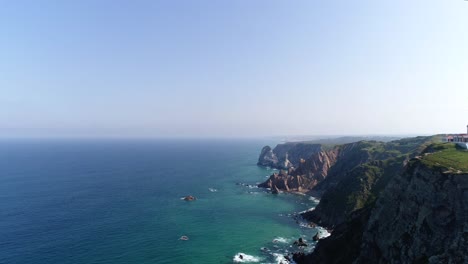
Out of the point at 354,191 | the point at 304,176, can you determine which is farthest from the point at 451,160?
the point at 304,176

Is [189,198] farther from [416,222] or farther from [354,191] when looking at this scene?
[416,222]

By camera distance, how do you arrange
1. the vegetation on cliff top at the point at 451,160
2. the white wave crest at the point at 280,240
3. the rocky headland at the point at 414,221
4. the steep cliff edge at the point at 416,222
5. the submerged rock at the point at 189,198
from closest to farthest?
the steep cliff edge at the point at 416,222 → the rocky headland at the point at 414,221 → the vegetation on cliff top at the point at 451,160 → the white wave crest at the point at 280,240 → the submerged rock at the point at 189,198

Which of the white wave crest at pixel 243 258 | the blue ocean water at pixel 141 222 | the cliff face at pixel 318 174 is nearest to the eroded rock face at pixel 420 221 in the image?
the white wave crest at pixel 243 258

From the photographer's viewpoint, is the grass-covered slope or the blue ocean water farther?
the grass-covered slope

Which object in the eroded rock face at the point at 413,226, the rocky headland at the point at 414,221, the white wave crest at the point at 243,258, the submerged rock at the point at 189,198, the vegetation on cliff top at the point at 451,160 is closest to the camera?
the eroded rock face at the point at 413,226

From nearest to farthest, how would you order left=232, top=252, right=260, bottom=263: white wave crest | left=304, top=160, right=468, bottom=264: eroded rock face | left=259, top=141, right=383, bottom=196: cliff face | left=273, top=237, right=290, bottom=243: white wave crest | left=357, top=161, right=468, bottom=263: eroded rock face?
left=357, top=161, right=468, bottom=263: eroded rock face → left=304, top=160, right=468, bottom=264: eroded rock face → left=232, top=252, right=260, bottom=263: white wave crest → left=273, top=237, right=290, bottom=243: white wave crest → left=259, top=141, right=383, bottom=196: cliff face

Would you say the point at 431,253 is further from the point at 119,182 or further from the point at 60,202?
the point at 119,182

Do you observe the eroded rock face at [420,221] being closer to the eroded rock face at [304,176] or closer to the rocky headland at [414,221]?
the rocky headland at [414,221]

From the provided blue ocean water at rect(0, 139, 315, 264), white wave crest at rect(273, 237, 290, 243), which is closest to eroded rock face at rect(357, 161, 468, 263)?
blue ocean water at rect(0, 139, 315, 264)

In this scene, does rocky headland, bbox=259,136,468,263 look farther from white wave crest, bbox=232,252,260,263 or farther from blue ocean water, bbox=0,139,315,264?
blue ocean water, bbox=0,139,315,264
